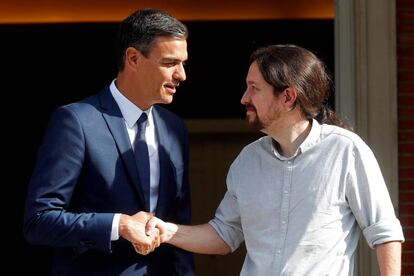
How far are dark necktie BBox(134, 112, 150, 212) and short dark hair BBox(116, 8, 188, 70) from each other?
0.27 meters

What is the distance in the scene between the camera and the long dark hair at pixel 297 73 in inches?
157

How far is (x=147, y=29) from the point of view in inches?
167

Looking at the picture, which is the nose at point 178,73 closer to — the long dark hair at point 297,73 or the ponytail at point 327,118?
the long dark hair at point 297,73

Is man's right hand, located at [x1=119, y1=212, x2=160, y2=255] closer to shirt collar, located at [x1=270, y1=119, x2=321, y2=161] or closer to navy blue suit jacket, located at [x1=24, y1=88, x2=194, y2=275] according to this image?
navy blue suit jacket, located at [x1=24, y1=88, x2=194, y2=275]

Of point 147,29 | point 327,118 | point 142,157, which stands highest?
point 147,29

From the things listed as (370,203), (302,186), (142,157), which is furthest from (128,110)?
(370,203)

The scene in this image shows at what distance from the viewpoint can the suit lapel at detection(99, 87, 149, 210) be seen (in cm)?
423

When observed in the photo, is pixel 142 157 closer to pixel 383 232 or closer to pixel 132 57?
pixel 132 57

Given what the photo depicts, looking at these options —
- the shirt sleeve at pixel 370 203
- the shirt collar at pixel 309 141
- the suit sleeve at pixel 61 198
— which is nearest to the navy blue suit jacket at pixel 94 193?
the suit sleeve at pixel 61 198

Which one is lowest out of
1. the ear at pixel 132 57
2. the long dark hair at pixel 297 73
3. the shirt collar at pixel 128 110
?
the shirt collar at pixel 128 110

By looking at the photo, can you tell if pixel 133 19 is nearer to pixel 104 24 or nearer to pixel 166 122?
pixel 166 122

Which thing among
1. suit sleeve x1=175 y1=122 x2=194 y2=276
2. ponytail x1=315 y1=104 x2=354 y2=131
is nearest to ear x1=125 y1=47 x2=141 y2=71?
suit sleeve x1=175 y1=122 x2=194 y2=276

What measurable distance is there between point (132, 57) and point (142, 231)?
0.67m

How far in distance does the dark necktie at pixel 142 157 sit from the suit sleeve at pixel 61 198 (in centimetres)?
22
